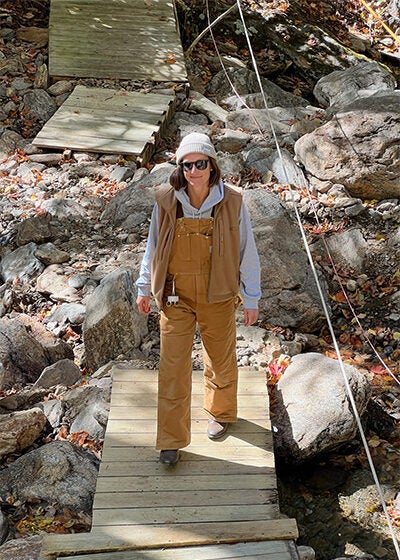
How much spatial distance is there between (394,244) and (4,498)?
15.3 ft

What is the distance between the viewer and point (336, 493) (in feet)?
16.9

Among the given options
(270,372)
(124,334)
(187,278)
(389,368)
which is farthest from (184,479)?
(389,368)

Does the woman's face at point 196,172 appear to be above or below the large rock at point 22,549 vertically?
above

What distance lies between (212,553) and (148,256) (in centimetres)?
156

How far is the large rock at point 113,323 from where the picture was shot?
592 cm

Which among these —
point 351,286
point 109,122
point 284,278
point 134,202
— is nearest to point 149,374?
point 284,278

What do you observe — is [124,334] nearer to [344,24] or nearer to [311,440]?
[311,440]

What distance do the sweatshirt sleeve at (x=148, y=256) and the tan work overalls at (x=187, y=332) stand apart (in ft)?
0.45

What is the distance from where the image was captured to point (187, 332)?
157 inches

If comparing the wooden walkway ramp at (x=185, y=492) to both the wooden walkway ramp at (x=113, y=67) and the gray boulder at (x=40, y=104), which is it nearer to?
the wooden walkway ramp at (x=113, y=67)

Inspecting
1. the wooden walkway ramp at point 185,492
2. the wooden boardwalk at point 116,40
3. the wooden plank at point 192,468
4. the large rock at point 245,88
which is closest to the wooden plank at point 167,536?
the wooden walkway ramp at point 185,492

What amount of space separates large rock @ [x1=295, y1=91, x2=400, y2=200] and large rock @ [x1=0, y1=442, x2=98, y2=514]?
4.77 metres

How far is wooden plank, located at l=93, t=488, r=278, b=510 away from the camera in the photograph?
3.98m

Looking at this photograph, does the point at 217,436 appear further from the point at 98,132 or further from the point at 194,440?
the point at 98,132
